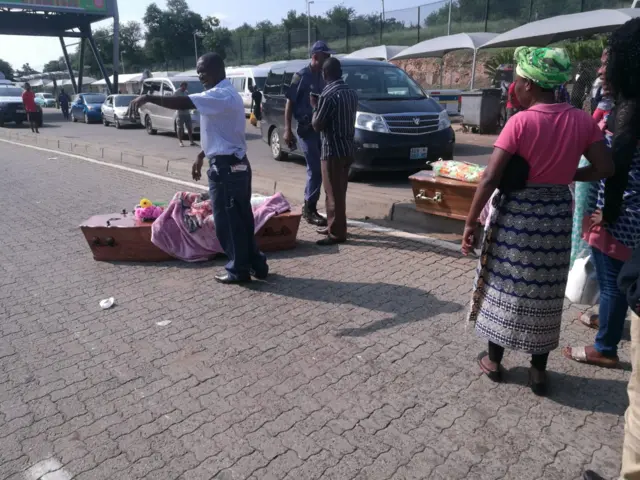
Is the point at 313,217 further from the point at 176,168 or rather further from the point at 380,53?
the point at 380,53

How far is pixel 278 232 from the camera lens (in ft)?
18.3

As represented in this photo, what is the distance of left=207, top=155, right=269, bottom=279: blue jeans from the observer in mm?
4336

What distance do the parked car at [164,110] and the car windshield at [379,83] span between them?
A: 8950mm

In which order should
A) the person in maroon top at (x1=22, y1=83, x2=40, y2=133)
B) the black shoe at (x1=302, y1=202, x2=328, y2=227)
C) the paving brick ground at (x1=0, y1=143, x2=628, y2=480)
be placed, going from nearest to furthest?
the paving brick ground at (x1=0, y1=143, x2=628, y2=480) → the black shoe at (x1=302, y1=202, x2=328, y2=227) → the person in maroon top at (x1=22, y1=83, x2=40, y2=133)

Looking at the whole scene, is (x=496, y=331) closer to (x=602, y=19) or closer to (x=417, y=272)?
(x=417, y=272)

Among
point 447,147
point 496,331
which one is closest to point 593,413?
point 496,331

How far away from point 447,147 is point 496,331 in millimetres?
6084

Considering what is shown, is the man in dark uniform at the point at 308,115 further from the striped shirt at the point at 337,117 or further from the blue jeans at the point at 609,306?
the blue jeans at the point at 609,306

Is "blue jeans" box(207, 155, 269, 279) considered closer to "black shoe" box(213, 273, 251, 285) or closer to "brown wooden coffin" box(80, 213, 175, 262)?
"black shoe" box(213, 273, 251, 285)

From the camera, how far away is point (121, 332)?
3.84 m

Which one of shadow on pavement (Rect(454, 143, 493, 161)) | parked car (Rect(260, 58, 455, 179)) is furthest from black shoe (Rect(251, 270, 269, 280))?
shadow on pavement (Rect(454, 143, 493, 161))

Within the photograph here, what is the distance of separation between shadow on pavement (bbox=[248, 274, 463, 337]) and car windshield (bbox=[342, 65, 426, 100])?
16.5ft

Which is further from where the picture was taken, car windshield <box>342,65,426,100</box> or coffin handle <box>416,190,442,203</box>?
car windshield <box>342,65,426,100</box>

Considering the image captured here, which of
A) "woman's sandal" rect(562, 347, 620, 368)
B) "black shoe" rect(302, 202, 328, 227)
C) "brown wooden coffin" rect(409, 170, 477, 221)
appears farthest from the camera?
"black shoe" rect(302, 202, 328, 227)
